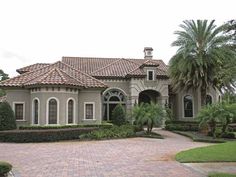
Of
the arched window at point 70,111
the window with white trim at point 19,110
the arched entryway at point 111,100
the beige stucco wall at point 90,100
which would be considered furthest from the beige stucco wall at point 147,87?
the window with white trim at point 19,110

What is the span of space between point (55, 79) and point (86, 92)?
373 cm

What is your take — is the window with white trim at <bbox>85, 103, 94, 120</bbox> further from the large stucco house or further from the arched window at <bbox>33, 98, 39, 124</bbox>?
the arched window at <bbox>33, 98, 39, 124</bbox>

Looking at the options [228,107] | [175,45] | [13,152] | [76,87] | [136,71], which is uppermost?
[175,45]

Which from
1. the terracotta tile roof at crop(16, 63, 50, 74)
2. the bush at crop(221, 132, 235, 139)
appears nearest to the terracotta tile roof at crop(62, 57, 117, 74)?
the terracotta tile roof at crop(16, 63, 50, 74)

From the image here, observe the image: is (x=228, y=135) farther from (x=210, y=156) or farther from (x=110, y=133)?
(x=210, y=156)

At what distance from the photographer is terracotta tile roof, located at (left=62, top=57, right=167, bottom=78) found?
3428 centimetres

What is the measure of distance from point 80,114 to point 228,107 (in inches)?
470

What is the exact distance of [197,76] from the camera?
30375 mm

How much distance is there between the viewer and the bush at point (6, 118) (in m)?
23.9

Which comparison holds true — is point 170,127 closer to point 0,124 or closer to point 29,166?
point 0,124

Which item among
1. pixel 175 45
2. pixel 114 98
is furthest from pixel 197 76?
pixel 114 98

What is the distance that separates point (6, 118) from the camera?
24.1 meters

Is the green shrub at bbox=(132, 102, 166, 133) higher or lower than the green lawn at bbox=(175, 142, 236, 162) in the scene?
higher

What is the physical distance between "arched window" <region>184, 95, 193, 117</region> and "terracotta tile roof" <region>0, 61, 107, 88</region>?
11.6 m
